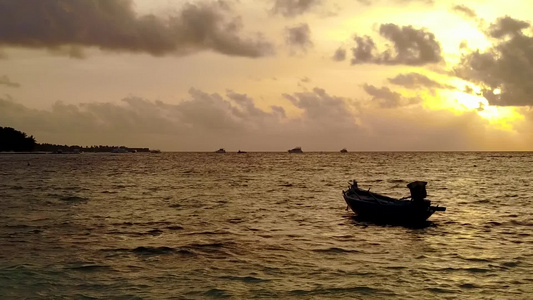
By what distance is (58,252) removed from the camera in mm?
21641

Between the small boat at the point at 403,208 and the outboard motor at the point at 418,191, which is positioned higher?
the outboard motor at the point at 418,191

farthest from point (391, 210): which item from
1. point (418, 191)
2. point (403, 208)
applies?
point (418, 191)

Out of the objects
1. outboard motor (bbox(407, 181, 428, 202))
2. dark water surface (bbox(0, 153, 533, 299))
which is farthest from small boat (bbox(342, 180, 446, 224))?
dark water surface (bbox(0, 153, 533, 299))

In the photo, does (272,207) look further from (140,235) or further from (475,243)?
(475,243)

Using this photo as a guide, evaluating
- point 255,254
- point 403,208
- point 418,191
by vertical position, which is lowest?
point 255,254

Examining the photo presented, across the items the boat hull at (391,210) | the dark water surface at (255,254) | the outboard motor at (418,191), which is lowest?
the dark water surface at (255,254)

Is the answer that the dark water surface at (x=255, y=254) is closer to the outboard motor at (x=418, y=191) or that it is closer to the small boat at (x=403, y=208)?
the small boat at (x=403, y=208)

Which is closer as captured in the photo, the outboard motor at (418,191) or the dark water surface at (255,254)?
the dark water surface at (255,254)

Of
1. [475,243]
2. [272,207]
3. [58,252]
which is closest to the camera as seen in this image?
[58,252]

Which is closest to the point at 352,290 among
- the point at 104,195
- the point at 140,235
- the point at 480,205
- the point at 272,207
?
the point at 140,235

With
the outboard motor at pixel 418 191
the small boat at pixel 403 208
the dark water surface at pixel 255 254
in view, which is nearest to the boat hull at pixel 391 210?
the small boat at pixel 403 208

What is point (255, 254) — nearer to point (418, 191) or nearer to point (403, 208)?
point (403, 208)

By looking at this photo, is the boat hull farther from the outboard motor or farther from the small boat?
the outboard motor

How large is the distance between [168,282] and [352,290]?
6.38m
